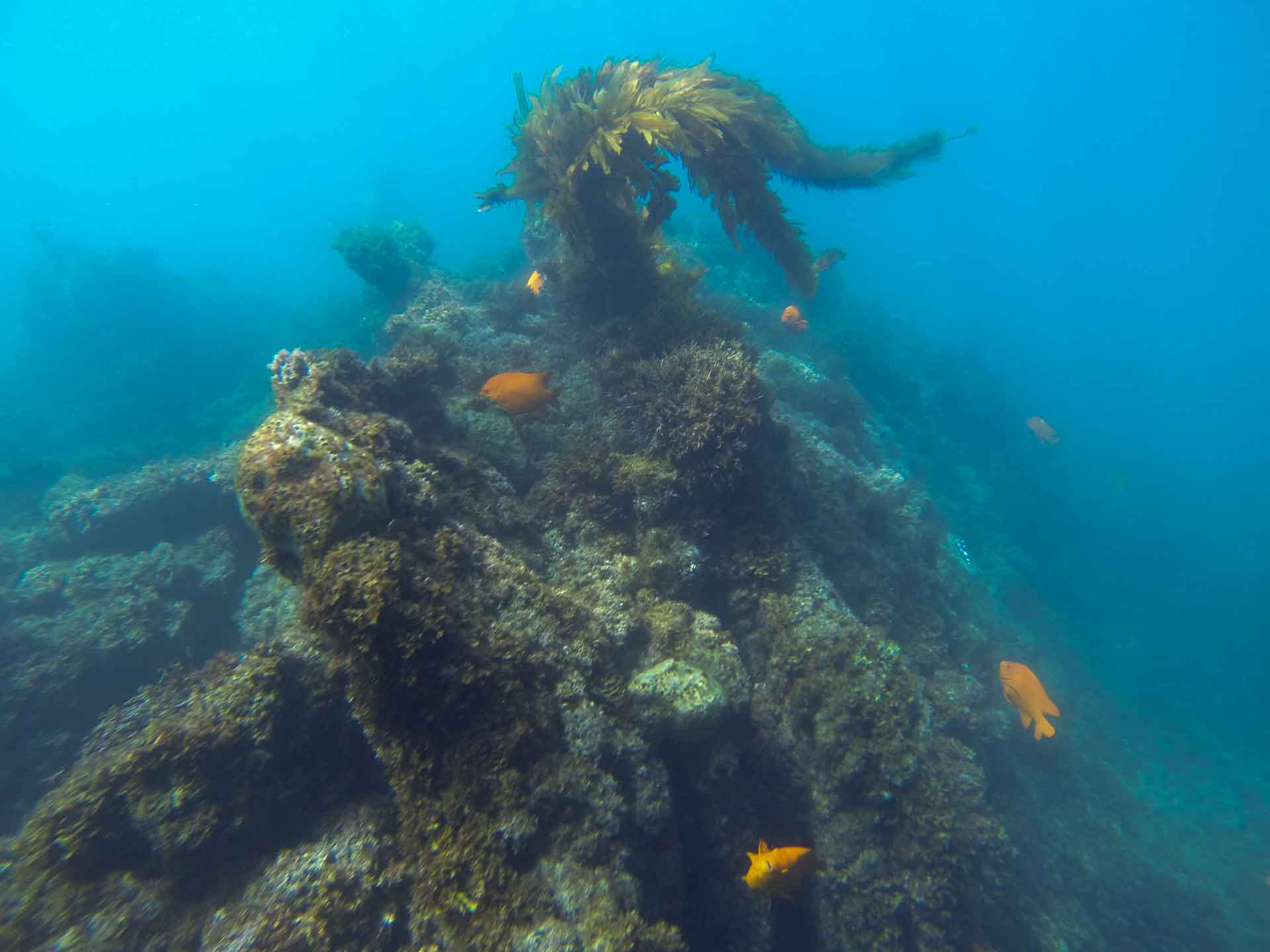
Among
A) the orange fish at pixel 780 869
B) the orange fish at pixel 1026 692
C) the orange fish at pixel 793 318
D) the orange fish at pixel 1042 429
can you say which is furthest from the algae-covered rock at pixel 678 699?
the orange fish at pixel 1042 429

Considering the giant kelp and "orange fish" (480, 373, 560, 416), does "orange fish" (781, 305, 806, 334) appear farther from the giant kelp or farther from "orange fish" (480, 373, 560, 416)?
"orange fish" (480, 373, 560, 416)

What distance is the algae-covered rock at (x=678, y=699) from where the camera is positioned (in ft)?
13.5

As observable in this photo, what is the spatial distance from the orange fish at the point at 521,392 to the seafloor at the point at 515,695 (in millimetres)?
384

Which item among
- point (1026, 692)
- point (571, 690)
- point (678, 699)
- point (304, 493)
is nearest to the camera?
point (304, 493)

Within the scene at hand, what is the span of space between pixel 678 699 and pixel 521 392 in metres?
3.54

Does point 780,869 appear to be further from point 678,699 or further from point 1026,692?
point 1026,692

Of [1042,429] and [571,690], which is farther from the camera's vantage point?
[1042,429]

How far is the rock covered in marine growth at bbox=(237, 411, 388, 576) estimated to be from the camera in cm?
335

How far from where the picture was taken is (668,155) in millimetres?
7723

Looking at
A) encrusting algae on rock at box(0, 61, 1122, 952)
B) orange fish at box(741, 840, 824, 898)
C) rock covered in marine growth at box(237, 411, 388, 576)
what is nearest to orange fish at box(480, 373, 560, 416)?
encrusting algae on rock at box(0, 61, 1122, 952)

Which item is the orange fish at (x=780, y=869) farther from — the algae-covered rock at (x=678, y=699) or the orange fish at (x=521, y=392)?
the orange fish at (x=521, y=392)

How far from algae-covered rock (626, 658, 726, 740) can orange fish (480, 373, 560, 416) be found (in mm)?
3149

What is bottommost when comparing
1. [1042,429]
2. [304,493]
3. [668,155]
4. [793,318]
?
[304,493]

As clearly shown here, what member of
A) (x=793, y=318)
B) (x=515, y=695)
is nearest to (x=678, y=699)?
(x=515, y=695)
